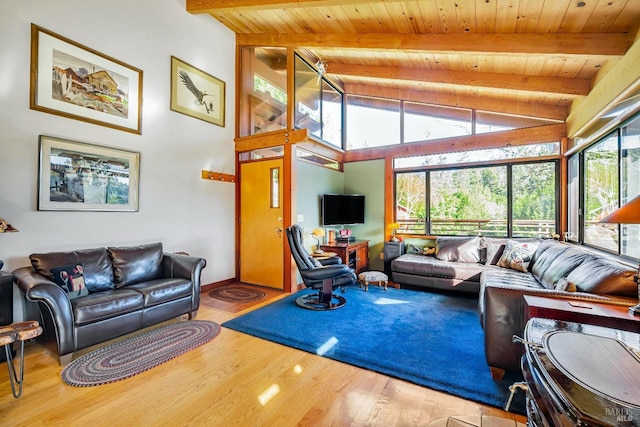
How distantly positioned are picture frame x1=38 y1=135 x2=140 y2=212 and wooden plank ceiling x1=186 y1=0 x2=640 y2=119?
246 centimetres

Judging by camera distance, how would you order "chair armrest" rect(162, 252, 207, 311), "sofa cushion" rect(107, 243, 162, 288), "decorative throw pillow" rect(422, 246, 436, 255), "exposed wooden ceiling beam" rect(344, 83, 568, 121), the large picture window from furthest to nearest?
"decorative throw pillow" rect(422, 246, 436, 255) → the large picture window → "exposed wooden ceiling beam" rect(344, 83, 568, 121) → "chair armrest" rect(162, 252, 207, 311) → "sofa cushion" rect(107, 243, 162, 288)

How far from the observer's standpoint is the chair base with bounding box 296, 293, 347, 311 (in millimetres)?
3537

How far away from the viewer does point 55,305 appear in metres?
2.18

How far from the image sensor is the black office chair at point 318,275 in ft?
11.0

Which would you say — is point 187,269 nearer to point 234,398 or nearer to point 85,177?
point 85,177

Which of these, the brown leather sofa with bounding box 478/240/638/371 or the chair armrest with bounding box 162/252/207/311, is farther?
the chair armrest with bounding box 162/252/207/311

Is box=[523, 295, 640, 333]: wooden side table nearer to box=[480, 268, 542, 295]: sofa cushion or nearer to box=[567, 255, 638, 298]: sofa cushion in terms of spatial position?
box=[567, 255, 638, 298]: sofa cushion

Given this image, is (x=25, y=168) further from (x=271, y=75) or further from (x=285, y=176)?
(x=271, y=75)

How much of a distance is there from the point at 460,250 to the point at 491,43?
2.88 metres

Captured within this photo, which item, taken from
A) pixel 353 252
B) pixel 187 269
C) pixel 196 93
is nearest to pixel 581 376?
pixel 187 269

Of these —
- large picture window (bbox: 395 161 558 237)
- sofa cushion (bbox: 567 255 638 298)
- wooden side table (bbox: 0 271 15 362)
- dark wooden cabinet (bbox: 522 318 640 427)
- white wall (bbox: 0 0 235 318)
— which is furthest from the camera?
large picture window (bbox: 395 161 558 237)

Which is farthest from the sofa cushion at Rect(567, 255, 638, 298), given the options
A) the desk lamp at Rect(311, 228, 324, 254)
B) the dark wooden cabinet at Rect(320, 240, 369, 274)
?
the desk lamp at Rect(311, 228, 324, 254)

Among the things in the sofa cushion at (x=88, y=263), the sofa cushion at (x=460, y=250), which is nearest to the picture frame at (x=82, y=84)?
the sofa cushion at (x=88, y=263)

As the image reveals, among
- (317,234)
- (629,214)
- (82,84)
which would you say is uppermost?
(82,84)
